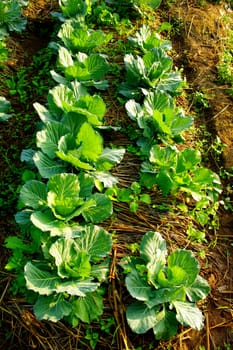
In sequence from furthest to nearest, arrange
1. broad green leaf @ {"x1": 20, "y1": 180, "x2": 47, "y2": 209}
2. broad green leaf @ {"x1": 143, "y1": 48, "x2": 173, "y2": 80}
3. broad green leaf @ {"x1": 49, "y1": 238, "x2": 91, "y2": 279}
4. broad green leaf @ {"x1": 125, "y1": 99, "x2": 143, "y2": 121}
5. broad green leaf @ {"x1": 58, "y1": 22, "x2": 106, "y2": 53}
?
broad green leaf @ {"x1": 58, "y1": 22, "x2": 106, "y2": 53}, broad green leaf @ {"x1": 143, "y1": 48, "x2": 173, "y2": 80}, broad green leaf @ {"x1": 125, "y1": 99, "x2": 143, "y2": 121}, broad green leaf @ {"x1": 20, "y1": 180, "x2": 47, "y2": 209}, broad green leaf @ {"x1": 49, "y1": 238, "x2": 91, "y2": 279}

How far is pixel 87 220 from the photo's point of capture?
2.33m

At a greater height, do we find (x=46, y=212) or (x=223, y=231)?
(x=46, y=212)

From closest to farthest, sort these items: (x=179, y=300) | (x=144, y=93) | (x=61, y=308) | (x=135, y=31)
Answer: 1. (x=61, y=308)
2. (x=179, y=300)
3. (x=144, y=93)
4. (x=135, y=31)

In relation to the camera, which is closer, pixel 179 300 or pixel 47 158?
pixel 179 300

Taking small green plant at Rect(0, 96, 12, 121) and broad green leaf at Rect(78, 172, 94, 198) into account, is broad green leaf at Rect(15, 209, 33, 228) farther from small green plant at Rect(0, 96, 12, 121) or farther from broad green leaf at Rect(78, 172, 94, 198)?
small green plant at Rect(0, 96, 12, 121)

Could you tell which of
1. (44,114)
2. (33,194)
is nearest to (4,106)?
(44,114)

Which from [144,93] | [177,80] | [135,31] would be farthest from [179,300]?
[135,31]

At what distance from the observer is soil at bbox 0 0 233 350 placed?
6.75ft

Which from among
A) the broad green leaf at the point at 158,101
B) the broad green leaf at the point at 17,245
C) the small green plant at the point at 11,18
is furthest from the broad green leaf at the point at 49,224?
the small green plant at the point at 11,18

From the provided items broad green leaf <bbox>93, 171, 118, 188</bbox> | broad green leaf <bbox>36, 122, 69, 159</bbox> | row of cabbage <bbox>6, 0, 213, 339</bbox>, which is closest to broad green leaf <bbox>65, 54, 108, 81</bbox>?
row of cabbage <bbox>6, 0, 213, 339</bbox>

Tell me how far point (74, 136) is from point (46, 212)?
22.4 inches

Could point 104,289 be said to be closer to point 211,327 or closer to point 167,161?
point 211,327

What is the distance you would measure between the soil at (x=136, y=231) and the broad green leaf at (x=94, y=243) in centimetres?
13

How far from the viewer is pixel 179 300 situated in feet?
6.99
